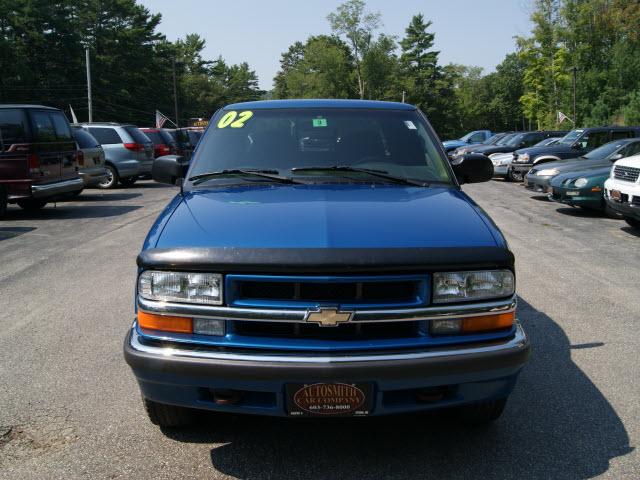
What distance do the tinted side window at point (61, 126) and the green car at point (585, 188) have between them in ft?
31.5

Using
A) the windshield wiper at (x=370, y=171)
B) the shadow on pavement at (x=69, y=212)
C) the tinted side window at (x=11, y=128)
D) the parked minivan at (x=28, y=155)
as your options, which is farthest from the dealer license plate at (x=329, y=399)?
the shadow on pavement at (x=69, y=212)

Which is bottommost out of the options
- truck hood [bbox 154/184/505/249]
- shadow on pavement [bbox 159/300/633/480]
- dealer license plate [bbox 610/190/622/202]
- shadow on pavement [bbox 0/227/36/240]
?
shadow on pavement [bbox 0/227/36/240]

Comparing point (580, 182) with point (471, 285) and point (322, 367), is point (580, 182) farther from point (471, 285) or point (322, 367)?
point (322, 367)

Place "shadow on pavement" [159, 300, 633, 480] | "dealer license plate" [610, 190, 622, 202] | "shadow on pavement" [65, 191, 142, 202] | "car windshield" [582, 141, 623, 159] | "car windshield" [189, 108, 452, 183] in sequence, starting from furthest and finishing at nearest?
"shadow on pavement" [65, 191, 142, 202], "car windshield" [582, 141, 623, 159], "dealer license plate" [610, 190, 622, 202], "car windshield" [189, 108, 452, 183], "shadow on pavement" [159, 300, 633, 480]

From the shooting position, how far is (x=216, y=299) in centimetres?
280

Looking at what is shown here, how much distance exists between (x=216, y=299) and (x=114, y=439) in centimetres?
111

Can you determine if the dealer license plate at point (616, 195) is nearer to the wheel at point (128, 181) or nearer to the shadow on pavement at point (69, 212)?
the shadow on pavement at point (69, 212)

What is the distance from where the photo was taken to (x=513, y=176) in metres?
20.1

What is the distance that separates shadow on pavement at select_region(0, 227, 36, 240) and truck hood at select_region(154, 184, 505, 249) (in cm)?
752

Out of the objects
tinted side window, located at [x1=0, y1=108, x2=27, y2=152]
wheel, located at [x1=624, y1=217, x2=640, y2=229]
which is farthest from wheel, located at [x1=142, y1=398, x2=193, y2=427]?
tinted side window, located at [x1=0, y1=108, x2=27, y2=152]

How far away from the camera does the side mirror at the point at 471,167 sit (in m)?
4.61

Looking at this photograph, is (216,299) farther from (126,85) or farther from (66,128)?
(126,85)

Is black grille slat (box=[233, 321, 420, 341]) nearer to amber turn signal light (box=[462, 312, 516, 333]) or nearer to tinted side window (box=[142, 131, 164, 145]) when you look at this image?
amber turn signal light (box=[462, 312, 516, 333])

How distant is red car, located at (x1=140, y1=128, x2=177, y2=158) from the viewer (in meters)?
21.4
